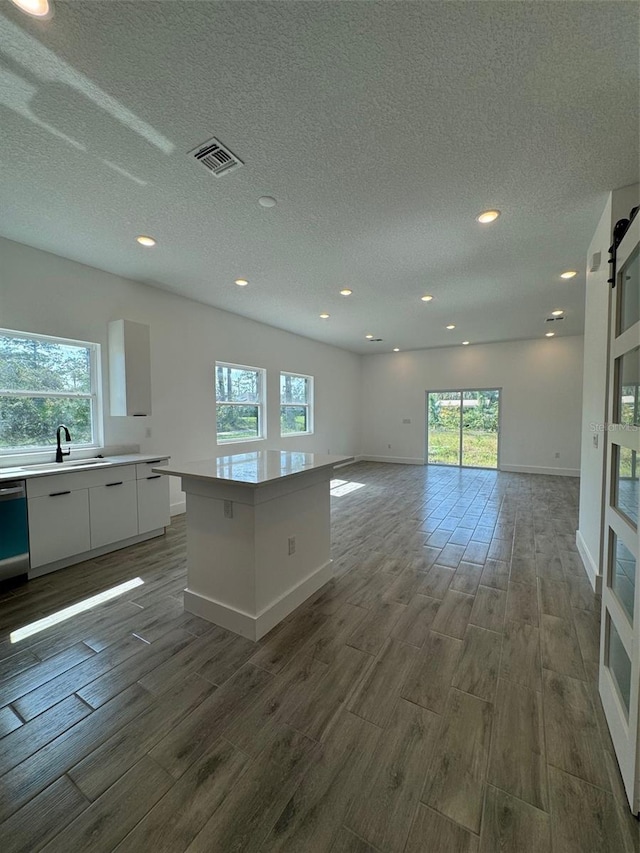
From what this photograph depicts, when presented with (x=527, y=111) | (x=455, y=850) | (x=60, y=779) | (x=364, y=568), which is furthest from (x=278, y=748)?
(x=527, y=111)

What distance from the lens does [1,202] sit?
8.03 feet

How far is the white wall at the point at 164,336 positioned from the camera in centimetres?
319

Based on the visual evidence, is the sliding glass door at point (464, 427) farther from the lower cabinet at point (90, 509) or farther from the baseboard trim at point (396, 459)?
the lower cabinet at point (90, 509)

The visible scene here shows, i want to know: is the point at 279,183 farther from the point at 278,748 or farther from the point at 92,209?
the point at 278,748

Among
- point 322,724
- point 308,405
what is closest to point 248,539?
point 322,724

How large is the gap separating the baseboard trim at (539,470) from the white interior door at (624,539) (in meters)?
Result: 6.39

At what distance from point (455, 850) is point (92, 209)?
3.97 metres

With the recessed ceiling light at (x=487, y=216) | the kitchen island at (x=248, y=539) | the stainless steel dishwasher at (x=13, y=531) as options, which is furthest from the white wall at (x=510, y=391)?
the stainless steel dishwasher at (x=13, y=531)

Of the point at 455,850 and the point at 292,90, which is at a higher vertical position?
the point at 292,90

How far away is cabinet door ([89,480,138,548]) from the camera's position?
10.5 feet

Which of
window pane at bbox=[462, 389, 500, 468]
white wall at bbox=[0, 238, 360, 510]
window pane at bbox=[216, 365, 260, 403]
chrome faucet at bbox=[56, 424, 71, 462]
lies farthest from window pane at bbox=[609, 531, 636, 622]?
window pane at bbox=[462, 389, 500, 468]

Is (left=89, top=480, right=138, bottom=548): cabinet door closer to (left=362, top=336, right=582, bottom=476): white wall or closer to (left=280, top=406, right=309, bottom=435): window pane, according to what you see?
(left=280, top=406, right=309, bottom=435): window pane

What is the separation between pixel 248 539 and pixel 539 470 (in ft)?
24.7

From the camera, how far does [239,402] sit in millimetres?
5742
